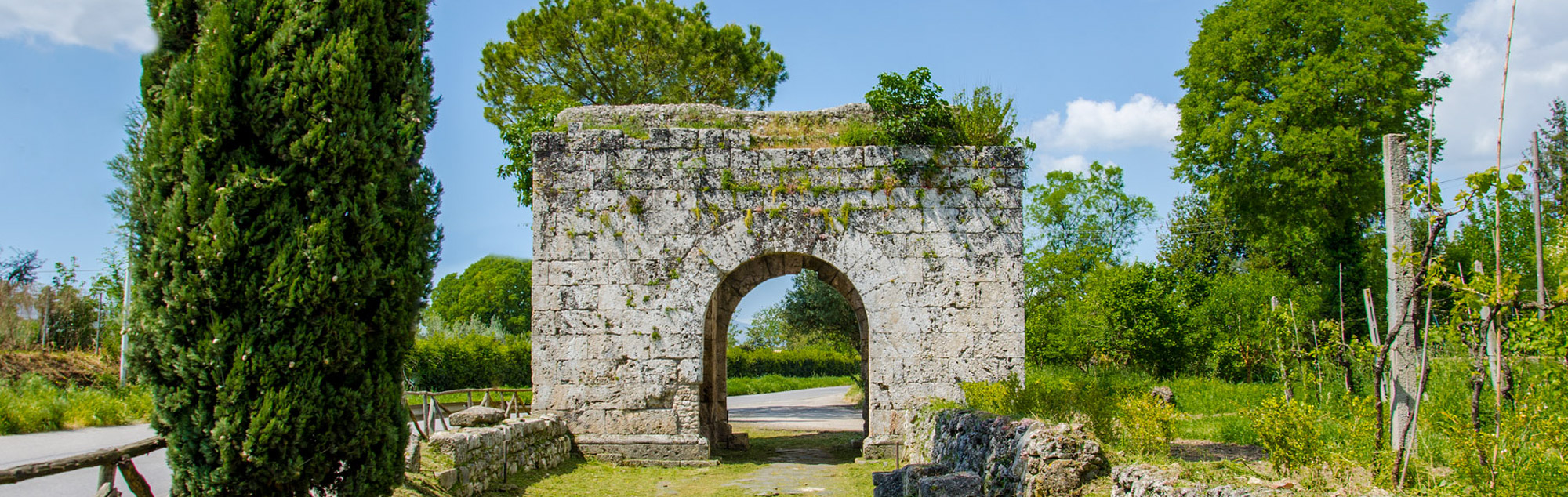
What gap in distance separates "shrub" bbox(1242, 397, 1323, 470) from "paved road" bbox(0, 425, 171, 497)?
7.41m

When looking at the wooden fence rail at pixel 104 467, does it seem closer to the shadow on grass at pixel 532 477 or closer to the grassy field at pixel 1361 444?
the shadow on grass at pixel 532 477

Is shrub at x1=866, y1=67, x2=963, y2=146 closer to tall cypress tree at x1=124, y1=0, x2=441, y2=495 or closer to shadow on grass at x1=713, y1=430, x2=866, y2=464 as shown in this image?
shadow on grass at x1=713, y1=430, x2=866, y2=464

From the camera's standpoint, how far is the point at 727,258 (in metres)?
11.2

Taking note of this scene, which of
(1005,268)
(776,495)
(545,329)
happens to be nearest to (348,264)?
(776,495)

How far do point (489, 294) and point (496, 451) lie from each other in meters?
43.5

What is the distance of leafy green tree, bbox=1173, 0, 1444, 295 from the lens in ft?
61.4

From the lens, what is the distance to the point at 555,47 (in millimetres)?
22078

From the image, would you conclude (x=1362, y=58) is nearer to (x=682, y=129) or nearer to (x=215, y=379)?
(x=682, y=129)

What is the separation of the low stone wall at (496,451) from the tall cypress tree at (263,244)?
5.46 feet

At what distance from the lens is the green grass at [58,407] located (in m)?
12.2

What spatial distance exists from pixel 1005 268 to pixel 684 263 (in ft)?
11.9

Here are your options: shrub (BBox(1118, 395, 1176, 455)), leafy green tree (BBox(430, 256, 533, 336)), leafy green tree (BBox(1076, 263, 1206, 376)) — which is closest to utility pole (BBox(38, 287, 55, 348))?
shrub (BBox(1118, 395, 1176, 455))

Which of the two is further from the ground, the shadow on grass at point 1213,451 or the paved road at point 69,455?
the shadow on grass at point 1213,451

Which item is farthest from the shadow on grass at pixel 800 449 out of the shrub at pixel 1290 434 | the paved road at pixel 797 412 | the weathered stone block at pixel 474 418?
the shrub at pixel 1290 434
